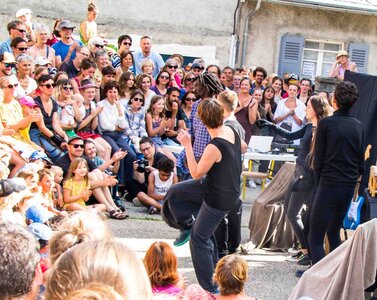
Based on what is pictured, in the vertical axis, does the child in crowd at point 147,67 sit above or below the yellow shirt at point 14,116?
above

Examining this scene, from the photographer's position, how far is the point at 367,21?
63.3 feet

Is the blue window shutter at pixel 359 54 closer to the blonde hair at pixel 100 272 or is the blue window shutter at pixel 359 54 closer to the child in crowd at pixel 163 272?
the child in crowd at pixel 163 272

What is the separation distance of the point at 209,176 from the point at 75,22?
12.3 metres

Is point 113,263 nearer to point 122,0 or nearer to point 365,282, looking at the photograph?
point 365,282

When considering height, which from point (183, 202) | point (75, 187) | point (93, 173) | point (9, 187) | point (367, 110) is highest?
point (367, 110)

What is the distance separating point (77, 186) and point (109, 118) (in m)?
1.61

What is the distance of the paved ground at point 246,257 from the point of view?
665 cm

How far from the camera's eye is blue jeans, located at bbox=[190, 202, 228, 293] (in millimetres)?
5785

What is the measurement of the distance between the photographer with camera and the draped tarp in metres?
2.73

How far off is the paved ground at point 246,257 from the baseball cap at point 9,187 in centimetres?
107

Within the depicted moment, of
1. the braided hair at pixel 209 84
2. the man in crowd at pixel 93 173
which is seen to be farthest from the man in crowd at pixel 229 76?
the braided hair at pixel 209 84

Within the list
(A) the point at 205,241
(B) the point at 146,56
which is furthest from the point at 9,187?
(B) the point at 146,56

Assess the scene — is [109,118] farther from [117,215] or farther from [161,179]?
[117,215]

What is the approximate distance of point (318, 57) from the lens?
768 inches
